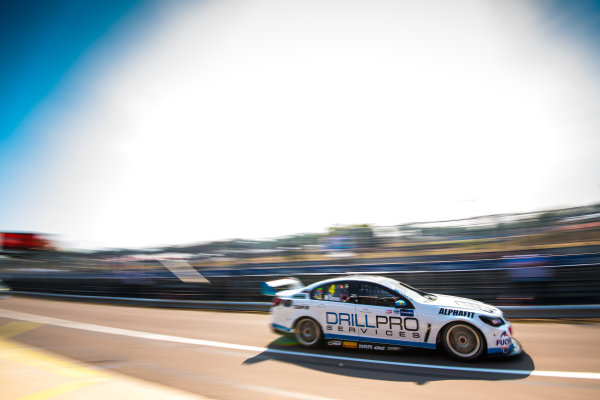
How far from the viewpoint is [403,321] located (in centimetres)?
547

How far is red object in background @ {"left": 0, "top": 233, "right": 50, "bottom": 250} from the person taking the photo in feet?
114

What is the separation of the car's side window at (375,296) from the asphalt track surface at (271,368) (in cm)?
88

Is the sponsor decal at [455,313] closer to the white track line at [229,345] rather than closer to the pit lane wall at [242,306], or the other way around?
the white track line at [229,345]

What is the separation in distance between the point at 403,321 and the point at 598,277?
585 centimetres

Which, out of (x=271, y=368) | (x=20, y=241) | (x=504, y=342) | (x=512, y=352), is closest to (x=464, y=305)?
(x=504, y=342)

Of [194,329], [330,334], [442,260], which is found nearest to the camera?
[330,334]

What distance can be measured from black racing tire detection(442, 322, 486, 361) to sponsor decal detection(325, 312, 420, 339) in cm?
46

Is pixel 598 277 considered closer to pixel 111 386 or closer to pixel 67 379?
pixel 111 386

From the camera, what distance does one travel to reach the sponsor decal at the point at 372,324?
17.9ft

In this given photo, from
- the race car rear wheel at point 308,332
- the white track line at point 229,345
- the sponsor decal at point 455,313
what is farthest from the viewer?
the race car rear wheel at point 308,332

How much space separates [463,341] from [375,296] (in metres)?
1.47

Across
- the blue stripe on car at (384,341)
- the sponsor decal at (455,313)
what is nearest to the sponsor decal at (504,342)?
the sponsor decal at (455,313)

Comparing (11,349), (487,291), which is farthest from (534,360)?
(11,349)

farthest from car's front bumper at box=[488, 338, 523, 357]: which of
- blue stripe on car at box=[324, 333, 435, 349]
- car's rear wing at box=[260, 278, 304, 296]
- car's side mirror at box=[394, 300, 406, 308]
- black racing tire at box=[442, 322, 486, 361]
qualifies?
car's rear wing at box=[260, 278, 304, 296]
